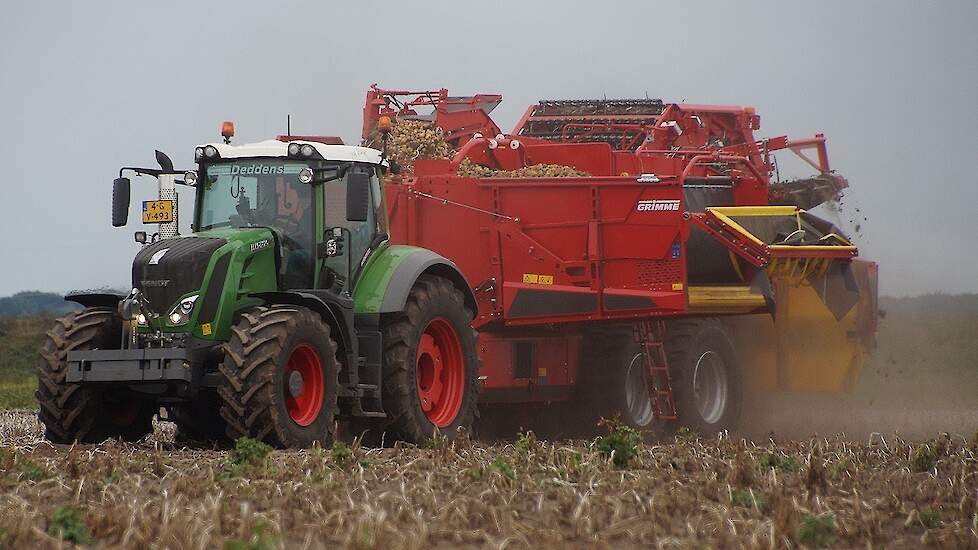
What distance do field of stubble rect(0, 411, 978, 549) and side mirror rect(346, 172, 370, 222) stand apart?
5.42ft

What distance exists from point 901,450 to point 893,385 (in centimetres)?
622

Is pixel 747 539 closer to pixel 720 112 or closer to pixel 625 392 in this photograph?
pixel 625 392

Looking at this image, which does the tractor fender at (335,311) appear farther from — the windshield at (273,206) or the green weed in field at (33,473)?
the green weed in field at (33,473)

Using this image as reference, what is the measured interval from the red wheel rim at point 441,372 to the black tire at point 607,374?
2.55 meters

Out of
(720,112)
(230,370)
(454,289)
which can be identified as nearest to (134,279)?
(230,370)

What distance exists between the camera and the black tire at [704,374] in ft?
49.1

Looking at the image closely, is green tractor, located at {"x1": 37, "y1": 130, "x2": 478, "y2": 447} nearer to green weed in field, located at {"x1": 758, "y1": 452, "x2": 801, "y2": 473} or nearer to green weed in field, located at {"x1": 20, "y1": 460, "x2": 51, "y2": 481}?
green weed in field, located at {"x1": 20, "y1": 460, "x2": 51, "y2": 481}

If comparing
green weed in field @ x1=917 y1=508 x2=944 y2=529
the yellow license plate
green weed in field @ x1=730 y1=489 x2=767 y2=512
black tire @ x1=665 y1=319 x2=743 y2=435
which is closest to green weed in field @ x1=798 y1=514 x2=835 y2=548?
green weed in field @ x1=730 y1=489 x2=767 y2=512

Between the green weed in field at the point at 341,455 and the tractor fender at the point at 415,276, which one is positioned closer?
the green weed in field at the point at 341,455

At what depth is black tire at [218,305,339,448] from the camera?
33.4ft

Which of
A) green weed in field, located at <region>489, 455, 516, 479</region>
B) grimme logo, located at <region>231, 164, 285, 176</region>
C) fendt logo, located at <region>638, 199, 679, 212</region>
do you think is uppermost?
grimme logo, located at <region>231, 164, 285, 176</region>

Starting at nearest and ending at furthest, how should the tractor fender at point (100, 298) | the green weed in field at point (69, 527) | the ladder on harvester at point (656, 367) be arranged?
the green weed in field at point (69, 527), the tractor fender at point (100, 298), the ladder on harvester at point (656, 367)

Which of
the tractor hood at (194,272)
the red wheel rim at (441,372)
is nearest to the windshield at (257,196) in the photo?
the tractor hood at (194,272)

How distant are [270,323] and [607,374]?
500cm
